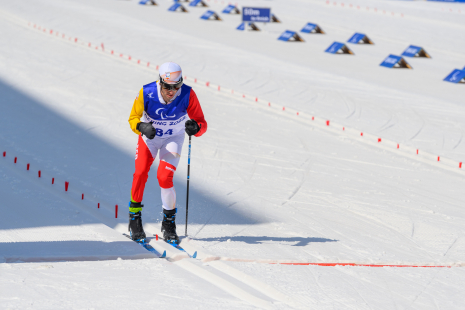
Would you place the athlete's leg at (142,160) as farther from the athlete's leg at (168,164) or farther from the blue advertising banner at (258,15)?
the blue advertising banner at (258,15)

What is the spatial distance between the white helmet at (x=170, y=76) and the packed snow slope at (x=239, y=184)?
56.8 inches

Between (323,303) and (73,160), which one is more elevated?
(323,303)

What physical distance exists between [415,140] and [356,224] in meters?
4.34

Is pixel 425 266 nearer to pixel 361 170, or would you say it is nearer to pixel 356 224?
pixel 356 224

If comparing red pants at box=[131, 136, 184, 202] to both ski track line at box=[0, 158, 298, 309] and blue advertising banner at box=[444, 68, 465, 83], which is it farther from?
blue advertising banner at box=[444, 68, 465, 83]

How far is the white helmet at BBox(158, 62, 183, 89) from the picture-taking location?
17.4 ft

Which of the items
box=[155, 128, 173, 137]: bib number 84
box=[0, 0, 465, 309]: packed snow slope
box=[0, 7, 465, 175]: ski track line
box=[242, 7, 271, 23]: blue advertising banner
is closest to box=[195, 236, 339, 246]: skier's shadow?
box=[0, 0, 465, 309]: packed snow slope

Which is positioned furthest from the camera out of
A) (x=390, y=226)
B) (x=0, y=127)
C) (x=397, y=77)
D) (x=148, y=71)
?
(x=397, y=77)

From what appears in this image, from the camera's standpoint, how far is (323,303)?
14.6 feet

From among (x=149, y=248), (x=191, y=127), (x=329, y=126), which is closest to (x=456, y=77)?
(x=329, y=126)

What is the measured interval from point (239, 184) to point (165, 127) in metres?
2.65

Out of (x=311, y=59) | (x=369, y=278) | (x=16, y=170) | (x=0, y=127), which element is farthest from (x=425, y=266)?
(x=311, y=59)

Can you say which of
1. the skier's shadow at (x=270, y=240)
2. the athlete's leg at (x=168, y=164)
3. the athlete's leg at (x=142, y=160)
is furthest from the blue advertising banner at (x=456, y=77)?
the athlete's leg at (x=142, y=160)

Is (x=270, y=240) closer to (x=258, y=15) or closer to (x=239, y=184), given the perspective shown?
(x=239, y=184)
